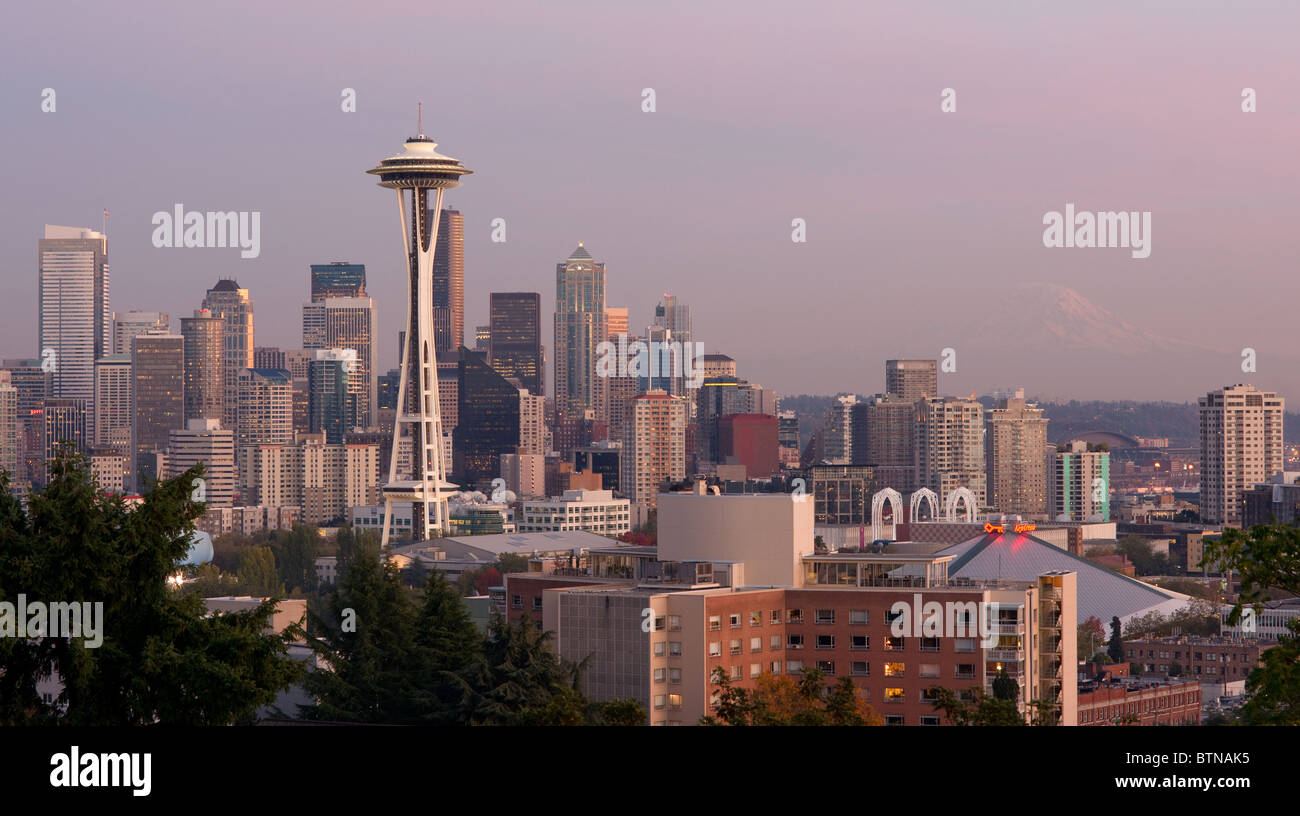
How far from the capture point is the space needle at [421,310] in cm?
14500

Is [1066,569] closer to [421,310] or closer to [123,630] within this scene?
[421,310]

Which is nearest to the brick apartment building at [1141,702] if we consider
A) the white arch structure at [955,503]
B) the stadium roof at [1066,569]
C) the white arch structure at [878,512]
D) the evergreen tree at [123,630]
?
the stadium roof at [1066,569]

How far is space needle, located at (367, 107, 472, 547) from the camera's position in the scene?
145000 mm

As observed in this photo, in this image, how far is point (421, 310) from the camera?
150 m

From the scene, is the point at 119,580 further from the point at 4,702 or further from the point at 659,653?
the point at 659,653

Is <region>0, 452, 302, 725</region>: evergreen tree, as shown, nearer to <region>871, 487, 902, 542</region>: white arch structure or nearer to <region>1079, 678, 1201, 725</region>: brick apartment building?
<region>1079, 678, 1201, 725</region>: brick apartment building

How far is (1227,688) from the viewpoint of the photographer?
86250mm
